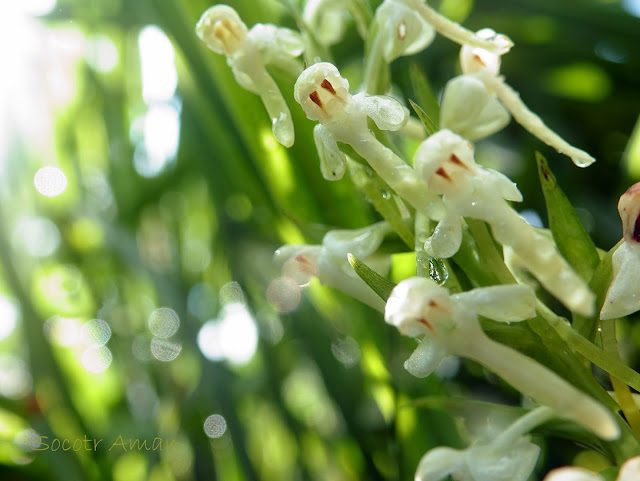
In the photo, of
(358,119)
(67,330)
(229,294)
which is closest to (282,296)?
(229,294)

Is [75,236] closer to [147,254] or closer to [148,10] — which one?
[147,254]

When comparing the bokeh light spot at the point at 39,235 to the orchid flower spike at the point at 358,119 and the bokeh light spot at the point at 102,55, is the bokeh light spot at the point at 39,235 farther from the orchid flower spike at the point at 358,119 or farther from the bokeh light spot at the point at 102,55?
the orchid flower spike at the point at 358,119

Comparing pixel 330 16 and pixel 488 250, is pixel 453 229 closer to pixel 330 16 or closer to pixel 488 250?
pixel 488 250

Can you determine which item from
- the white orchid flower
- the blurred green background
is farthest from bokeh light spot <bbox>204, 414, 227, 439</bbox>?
the white orchid flower

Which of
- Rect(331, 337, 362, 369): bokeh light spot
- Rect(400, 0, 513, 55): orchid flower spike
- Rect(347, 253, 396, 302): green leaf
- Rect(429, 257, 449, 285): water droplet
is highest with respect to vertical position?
Rect(400, 0, 513, 55): orchid flower spike

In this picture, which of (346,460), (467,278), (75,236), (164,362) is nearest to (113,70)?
(75,236)

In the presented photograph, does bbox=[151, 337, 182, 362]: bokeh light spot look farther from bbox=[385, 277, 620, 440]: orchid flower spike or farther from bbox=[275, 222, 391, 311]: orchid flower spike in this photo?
bbox=[385, 277, 620, 440]: orchid flower spike
